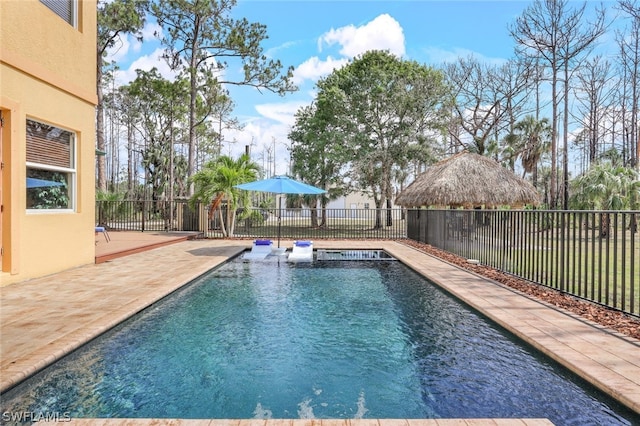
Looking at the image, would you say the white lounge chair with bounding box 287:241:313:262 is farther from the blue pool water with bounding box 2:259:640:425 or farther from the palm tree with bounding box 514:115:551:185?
the palm tree with bounding box 514:115:551:185

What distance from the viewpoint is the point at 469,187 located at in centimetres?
1540

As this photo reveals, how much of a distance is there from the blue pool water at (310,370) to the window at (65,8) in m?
5.48

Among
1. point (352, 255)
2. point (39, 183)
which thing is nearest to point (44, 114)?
point (39, 183)

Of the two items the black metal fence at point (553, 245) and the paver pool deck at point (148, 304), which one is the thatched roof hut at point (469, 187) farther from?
the paver pool deck at point (148, 304)

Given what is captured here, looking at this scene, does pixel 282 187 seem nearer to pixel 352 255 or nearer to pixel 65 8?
pixel 352 255

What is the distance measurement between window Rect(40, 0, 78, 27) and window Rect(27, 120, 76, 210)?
2.03 meters

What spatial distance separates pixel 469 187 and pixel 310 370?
45.0 feet

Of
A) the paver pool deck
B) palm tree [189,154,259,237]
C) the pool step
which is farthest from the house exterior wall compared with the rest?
palm tree [189,154,259,237]

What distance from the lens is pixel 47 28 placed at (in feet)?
20.8

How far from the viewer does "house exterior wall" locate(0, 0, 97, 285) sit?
566 centimetres

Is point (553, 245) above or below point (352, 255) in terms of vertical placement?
above

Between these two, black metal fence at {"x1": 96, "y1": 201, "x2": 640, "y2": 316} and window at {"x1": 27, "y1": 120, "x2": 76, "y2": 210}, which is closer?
black metal fence at {"x1": 96, "y1": 201, "x2": 640, "y2": 316}

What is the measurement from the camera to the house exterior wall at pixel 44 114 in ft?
18.6

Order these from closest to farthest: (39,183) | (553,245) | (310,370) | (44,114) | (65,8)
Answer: (310,370)
(553,245)
(44,114)
(39,183)
(65,8)
